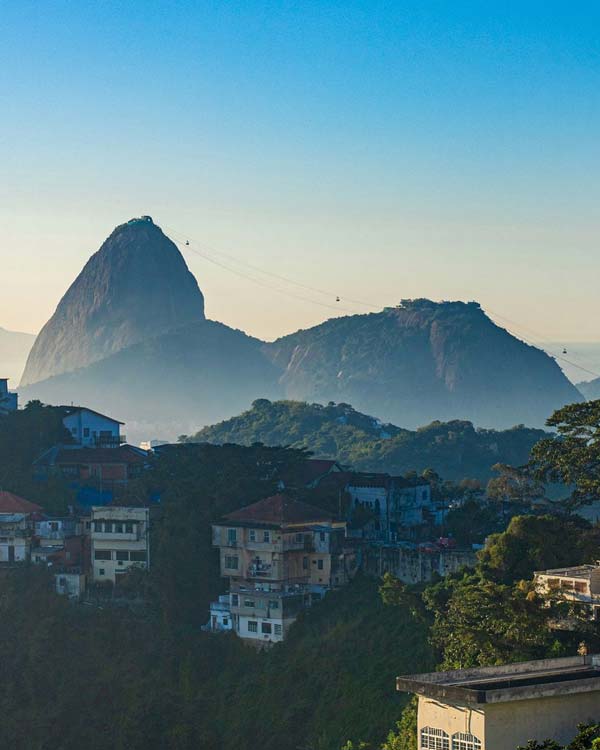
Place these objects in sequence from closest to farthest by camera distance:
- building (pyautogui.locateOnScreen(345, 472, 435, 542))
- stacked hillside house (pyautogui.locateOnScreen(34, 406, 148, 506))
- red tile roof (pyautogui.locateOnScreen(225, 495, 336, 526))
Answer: red tile roof (pyautogui.locateOnScreen(225, 495, 336, 526)) < building (pyautogui.locateOnScreen(345, 472, 435, 542)) < stacked hillside house (pyautogui.locateOnScreen(34, 406, 148, 506))

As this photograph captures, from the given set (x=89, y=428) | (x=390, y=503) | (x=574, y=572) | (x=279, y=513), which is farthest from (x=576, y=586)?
(x=89, y=428)

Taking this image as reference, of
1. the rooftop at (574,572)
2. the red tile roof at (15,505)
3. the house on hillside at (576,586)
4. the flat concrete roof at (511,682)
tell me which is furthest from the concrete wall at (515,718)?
the red tile roof at (15,505)

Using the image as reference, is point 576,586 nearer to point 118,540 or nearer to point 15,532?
point 118,540

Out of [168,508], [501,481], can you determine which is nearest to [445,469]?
[501,481]

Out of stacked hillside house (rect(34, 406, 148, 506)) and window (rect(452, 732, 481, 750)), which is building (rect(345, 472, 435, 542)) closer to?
stacked hillside house (rect(34, 406, 148, 506))

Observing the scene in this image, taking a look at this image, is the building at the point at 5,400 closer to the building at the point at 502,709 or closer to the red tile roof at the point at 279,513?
the red tile roof at the point at 279,513

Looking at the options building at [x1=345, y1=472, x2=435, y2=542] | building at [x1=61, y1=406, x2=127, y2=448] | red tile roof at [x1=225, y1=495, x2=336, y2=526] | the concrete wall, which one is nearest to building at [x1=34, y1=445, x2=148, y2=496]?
building at [x1=61, y1=406, x2=127, y2=448]
